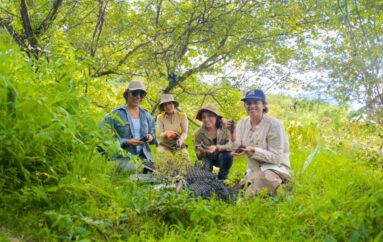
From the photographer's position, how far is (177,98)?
23.0ft

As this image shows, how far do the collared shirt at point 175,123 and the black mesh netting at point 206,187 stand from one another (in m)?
1.61

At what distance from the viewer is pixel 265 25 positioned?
5.98 metres

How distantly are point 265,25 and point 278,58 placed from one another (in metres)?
0.75

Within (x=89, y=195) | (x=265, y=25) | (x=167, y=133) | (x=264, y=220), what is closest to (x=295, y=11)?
(x=265, y=25)

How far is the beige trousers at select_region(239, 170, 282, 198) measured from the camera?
12.7 ft

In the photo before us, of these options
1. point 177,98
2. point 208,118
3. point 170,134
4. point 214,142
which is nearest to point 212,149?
point 214,142

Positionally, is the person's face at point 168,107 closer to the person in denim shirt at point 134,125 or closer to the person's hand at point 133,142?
the person in denim shirt at point 134,125

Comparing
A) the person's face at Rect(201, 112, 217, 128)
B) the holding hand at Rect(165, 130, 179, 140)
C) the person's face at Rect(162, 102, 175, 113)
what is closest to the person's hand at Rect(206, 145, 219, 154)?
the person's face at Rect(201, 112, 217, 128)

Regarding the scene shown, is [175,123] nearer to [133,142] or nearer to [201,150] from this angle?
[201,150]

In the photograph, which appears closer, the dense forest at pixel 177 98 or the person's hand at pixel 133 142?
the dense forest at pixel 177 98

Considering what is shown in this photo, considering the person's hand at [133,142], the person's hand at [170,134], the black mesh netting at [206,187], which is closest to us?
the black mesh netting at [206,187]

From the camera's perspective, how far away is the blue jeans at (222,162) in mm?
4871

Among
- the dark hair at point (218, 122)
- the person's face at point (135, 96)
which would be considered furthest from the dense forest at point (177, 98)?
the dark hair at point (218, 122)

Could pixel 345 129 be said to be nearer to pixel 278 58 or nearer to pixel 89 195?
pixel 278 58
